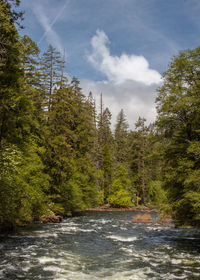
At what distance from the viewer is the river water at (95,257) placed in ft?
31.3

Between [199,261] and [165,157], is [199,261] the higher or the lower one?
the lower one

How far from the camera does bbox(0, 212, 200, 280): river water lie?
9531mm

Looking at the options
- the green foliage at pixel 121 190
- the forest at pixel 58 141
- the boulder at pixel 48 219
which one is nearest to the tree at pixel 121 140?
the green foliage at pixel 121 190

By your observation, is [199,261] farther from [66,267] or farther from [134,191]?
[134,191]

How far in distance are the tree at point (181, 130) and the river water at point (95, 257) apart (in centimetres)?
260

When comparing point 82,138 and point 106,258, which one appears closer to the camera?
point 106,258

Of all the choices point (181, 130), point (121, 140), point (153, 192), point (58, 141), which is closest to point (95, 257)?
point (181, 130)

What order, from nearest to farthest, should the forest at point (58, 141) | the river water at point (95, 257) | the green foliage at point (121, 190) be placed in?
the river water at point (95, 257) < the forest at point (58, 141) < the green foliage at point (121, 190)

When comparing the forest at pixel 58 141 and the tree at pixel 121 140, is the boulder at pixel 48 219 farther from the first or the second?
the tree at pixel 121 140

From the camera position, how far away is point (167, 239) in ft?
57.8

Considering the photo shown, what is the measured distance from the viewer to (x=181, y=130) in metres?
16.7

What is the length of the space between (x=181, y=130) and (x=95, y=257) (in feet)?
30.3

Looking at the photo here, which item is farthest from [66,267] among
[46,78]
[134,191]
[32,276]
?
[134,191]

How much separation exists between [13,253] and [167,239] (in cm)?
1029
